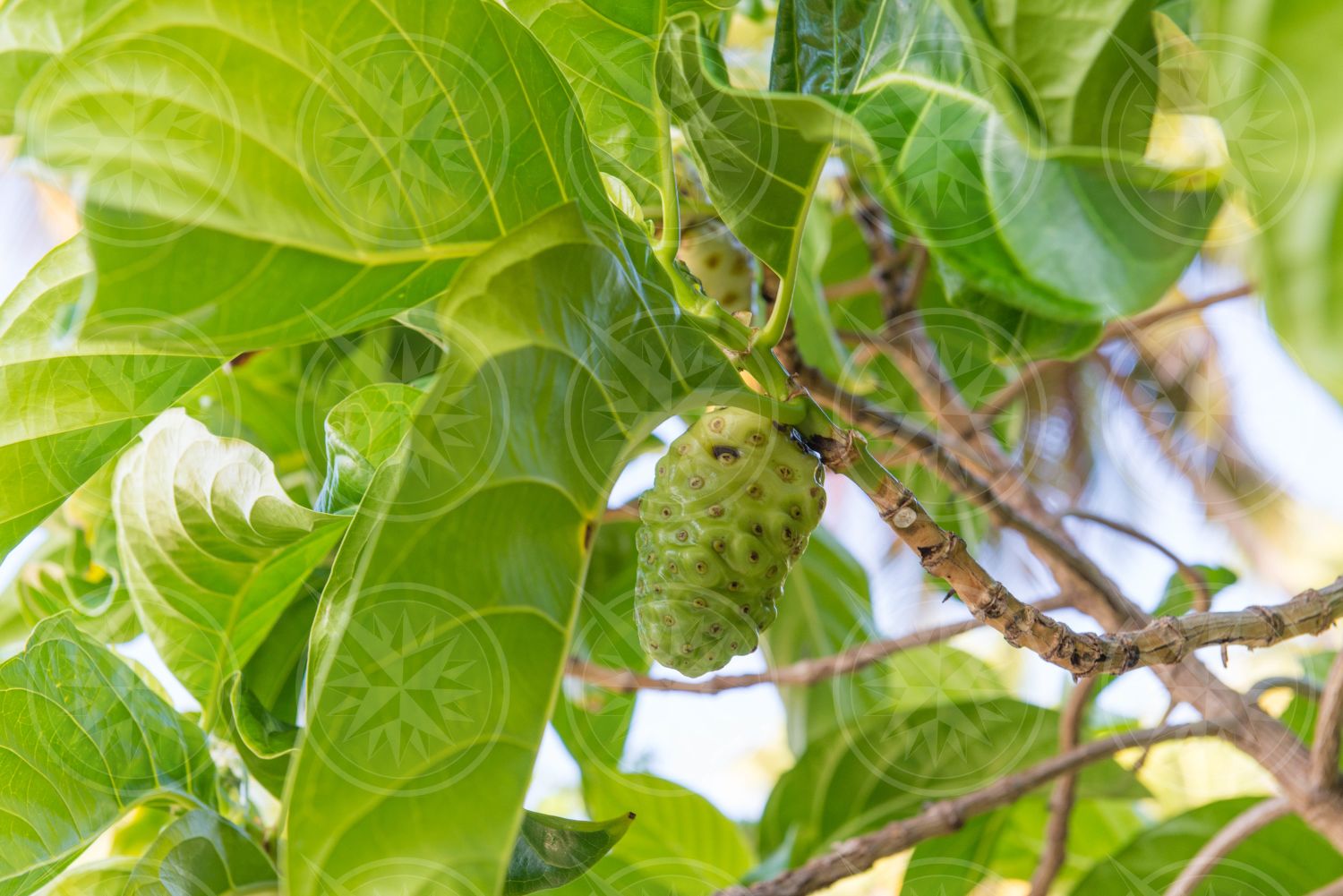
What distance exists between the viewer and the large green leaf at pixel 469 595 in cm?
22

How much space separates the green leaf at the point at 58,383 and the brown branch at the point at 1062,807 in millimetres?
474

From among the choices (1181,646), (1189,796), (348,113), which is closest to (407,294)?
(348,113)

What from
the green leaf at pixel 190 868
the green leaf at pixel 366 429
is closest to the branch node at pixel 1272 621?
the green leaf at pixel 366 429

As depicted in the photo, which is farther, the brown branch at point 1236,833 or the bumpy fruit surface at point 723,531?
the brown branch at point 1236,833

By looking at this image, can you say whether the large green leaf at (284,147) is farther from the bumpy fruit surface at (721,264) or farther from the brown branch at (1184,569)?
the brown branch at (1184,569)

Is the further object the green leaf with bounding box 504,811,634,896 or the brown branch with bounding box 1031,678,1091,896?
the brown branch with bounding box 1031,678,1091,896

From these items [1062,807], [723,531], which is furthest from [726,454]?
[1062,807]

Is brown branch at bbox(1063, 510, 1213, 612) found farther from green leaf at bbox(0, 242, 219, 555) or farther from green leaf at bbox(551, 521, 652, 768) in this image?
green leaf at bbox(0, 242, 219, 555)

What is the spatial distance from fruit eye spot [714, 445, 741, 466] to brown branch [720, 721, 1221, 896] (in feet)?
0.75

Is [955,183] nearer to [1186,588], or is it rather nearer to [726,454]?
[726,454]

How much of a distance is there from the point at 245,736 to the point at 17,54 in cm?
28

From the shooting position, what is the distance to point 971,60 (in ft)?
0.93

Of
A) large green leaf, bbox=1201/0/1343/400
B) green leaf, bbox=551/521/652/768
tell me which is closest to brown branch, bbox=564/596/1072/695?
green leaf, bbox=551/521/652/768

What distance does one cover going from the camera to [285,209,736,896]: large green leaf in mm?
225
